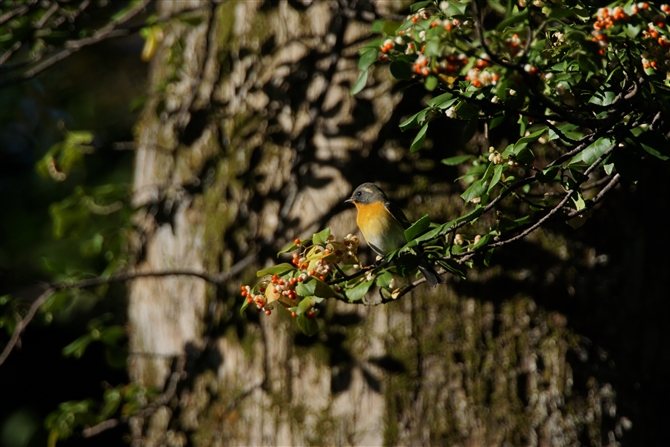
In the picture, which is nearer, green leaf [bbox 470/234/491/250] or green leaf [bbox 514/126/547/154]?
green leaf [bbox 514/126/547/154]

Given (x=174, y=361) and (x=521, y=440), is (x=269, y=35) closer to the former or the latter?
(x=174, y=361)

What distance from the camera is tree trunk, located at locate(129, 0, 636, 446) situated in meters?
2.44

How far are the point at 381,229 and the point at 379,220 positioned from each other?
0.03m

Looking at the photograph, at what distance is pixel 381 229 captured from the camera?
2.20 metres

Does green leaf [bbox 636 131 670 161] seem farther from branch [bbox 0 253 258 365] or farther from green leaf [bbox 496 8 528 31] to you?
branch [bbox 0 253 258 365]

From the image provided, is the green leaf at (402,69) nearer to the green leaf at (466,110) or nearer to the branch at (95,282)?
the green leaf at (466,110)

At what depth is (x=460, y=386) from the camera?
7.95 feet

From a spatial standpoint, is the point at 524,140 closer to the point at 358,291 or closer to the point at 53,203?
the point at 358,291

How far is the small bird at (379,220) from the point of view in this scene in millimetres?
2174

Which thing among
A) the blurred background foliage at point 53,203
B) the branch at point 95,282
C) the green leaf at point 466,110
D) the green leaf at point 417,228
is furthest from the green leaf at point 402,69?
the blurred background foliage at point 53,203

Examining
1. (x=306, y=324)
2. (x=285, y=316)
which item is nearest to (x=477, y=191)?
(x=306, y=324)

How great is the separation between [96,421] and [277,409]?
1.19 meters

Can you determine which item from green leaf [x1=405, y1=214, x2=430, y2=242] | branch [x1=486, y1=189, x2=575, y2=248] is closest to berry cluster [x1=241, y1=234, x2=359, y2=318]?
green leaf [x1=405, y1=214, x2=430, y2=242]

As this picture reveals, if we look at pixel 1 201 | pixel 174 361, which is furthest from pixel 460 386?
pixel 1 201
